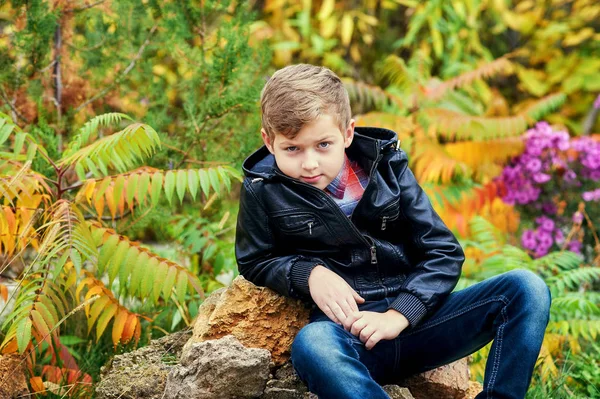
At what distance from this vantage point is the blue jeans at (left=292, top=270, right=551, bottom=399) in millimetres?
2623

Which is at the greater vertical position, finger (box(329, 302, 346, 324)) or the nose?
the nose

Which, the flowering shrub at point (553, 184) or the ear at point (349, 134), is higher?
the ear at point (349, 134)

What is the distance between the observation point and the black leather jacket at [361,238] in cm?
296

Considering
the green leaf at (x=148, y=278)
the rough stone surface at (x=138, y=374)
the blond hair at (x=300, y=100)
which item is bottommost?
the rough stone surface at (x=138, y=374)

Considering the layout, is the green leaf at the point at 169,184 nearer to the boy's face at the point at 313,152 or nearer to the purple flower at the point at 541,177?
the boy's face at the point at 313,152

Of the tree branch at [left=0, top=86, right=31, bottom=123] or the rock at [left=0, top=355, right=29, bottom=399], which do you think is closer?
the rock at [left=0, top=355, right=29, bottom=399]

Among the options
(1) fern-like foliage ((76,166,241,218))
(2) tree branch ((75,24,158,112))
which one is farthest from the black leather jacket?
(2) tree branch ((75,24,158,112))

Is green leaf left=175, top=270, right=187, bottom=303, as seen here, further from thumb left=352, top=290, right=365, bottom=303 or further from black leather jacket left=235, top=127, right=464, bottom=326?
thumb left=352, top=290, right=365, bottom=303

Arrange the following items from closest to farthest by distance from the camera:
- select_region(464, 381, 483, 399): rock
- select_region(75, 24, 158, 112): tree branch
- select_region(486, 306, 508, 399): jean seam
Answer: select_region(486, 306, 508, 399): jean seam → select_region(464, 381, 483, 399): rock → select_region(75, 24, 158, 112): tree branch

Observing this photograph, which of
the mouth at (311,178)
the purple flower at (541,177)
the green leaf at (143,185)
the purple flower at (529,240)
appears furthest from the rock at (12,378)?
the purple flower at (541,177)

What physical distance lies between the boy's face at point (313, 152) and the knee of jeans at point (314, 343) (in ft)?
1.91

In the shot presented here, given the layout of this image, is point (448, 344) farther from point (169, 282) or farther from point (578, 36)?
point (578, 36)

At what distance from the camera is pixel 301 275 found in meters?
2.93

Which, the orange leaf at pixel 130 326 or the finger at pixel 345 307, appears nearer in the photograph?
the finger at pixel 345 307
